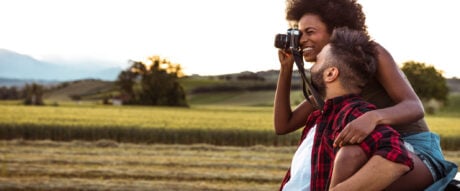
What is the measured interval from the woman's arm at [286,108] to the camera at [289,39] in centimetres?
18

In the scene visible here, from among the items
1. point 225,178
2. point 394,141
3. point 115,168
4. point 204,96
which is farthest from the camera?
point 204,96

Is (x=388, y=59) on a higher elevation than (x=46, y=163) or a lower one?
higher

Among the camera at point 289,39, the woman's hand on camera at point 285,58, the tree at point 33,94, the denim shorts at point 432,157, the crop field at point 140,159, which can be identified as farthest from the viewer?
the tree at point 33,94

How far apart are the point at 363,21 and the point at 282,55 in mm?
309

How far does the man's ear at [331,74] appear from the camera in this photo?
6.94 feet

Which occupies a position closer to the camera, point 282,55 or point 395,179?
point 395,179

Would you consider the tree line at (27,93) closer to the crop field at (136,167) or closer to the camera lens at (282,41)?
the crop field at (136,167)

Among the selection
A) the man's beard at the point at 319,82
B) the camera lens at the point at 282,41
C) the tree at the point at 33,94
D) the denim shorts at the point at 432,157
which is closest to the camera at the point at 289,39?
the camera lens at the point at 282,41

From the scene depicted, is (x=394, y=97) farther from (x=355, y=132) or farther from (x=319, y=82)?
(x=355, y=132)

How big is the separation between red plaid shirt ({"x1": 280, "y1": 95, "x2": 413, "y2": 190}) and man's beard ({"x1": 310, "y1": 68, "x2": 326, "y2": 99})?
2.0 inches

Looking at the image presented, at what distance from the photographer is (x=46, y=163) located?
9992 mm

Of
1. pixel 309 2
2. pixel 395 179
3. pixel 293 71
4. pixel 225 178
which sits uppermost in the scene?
pixel 309 2

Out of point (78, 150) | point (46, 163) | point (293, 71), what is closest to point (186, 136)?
point (78, 150)

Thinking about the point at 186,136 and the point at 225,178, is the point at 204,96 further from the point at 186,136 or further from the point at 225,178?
the point at 225,178
